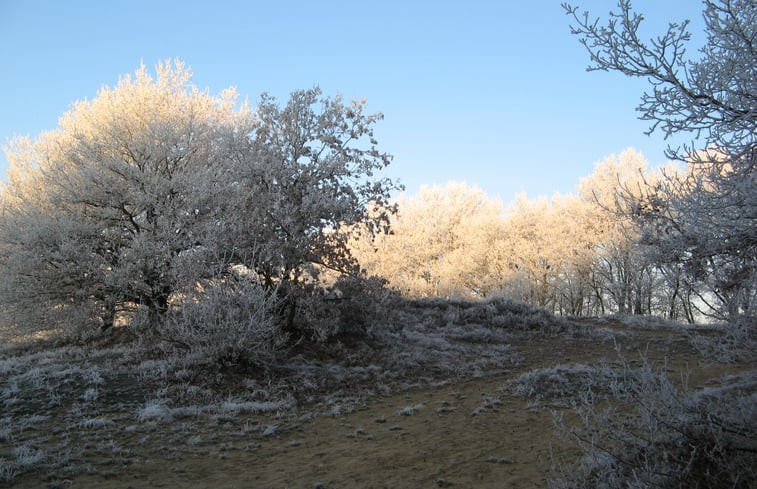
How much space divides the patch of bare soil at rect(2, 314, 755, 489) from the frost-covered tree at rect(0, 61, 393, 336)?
3279 mm

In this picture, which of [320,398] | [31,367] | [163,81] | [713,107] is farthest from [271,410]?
[163,81]

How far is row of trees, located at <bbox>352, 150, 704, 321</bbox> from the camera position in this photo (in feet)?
82.3

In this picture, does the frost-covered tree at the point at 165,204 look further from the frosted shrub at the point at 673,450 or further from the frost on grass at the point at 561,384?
the frosted shrub at the point at 673,450

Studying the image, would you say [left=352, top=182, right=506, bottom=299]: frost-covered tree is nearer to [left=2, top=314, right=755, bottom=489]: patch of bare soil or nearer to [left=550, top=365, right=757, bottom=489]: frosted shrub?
[left=2, top=314, right=755, bottom=489]: patch of bare soil

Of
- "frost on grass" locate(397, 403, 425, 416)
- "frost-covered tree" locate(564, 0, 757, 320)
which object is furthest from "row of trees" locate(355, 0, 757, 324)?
"frost on grass" locate(397, 403, 425, 416)

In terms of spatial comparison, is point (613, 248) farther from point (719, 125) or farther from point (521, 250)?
point (719, 125)

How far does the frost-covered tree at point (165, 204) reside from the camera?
32.6ft

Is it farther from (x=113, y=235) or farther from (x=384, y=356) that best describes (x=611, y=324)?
(x=113, y=235)

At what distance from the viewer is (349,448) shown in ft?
18.1

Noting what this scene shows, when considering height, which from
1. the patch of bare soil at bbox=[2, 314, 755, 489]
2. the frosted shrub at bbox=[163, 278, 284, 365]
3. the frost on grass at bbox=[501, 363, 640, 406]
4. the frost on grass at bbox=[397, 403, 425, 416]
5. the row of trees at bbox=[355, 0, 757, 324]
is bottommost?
the patch of bare soil at bbox=[2, 314, 755, 489]

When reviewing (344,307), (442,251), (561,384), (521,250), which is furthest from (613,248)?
(561,384)

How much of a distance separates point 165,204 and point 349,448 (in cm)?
948

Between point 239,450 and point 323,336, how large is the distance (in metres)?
4.29

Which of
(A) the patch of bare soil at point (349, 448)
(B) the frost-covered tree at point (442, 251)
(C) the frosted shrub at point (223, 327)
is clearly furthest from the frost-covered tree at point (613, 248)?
(C) the frosted shrub at point (223, 327)
